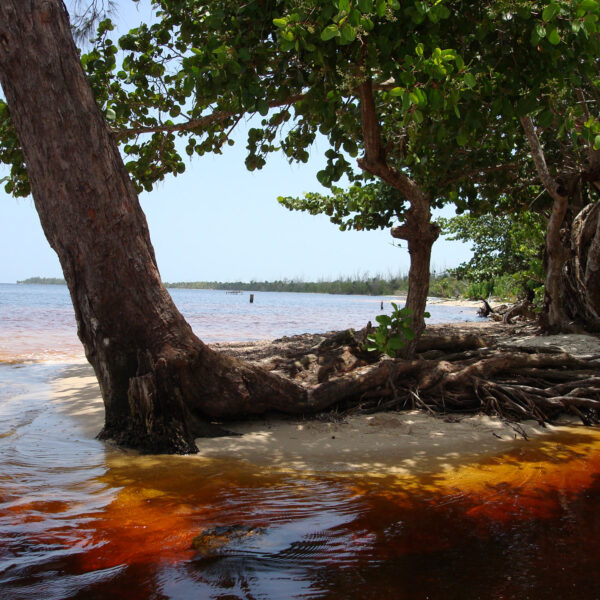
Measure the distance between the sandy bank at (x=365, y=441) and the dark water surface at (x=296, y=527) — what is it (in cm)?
19

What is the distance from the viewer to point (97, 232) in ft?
14.5

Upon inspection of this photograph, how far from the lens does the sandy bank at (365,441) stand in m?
4.21

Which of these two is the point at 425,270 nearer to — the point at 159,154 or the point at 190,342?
the point at 190,342

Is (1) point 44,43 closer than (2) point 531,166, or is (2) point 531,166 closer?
(1) point 44,43

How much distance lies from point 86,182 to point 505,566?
3989 mm

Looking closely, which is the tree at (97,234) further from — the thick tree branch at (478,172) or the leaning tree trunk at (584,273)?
the leaning tree trunk at (584,273)

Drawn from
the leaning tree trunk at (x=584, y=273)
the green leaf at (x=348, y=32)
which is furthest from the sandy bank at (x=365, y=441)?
the leaning tree trunk at (x=584, y=273)

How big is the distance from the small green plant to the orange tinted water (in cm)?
174

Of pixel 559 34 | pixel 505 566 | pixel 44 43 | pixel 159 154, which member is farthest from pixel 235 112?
pixel 505 566

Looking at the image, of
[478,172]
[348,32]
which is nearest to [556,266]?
[478,172]

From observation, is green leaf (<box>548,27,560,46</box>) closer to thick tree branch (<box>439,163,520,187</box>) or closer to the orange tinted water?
the orange tinted water

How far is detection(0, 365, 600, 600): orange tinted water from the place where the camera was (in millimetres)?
2398

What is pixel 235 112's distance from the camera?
6801mm

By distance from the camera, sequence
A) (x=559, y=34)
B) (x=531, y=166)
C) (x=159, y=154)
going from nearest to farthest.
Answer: (x=559, y=34), (x=159, y=154), (x=531, y=166)
